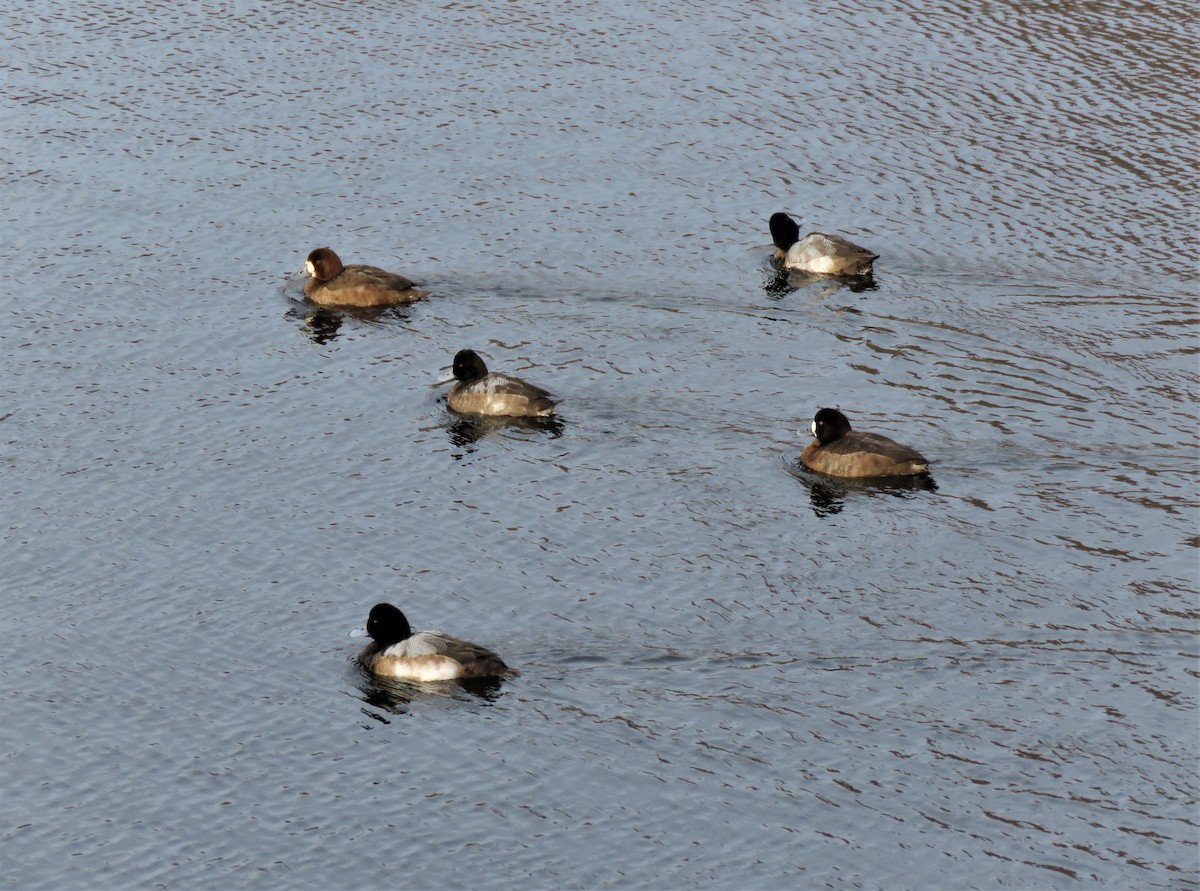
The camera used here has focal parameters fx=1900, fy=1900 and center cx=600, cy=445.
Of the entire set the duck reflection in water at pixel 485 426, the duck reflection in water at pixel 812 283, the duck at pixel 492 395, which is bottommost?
the duck reflection in water at pixel 485 426

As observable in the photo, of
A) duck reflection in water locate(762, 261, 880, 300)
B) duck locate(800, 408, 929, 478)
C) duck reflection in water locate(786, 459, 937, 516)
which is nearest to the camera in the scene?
duck reflection in water locate(786, 459, 937, 516)

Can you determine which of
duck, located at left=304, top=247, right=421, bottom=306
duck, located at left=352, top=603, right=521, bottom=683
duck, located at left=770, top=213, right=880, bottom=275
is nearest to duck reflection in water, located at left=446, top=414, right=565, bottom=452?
duck, located at left=304, top=247, right=421, bottom=306

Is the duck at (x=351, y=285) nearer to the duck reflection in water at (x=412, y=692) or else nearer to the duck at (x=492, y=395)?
the duck at (x=492, y=395)

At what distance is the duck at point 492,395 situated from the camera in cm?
3123

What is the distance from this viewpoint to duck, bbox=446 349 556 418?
31.2 metres

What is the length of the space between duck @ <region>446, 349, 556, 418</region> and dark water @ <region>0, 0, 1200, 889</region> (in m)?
0.41

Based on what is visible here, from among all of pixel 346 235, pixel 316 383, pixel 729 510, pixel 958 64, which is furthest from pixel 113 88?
pixel 729 510

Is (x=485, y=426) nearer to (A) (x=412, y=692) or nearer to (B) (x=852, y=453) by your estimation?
(B) (x=852, y=453)

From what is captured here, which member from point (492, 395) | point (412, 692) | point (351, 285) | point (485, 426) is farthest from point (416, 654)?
point (351, 285)

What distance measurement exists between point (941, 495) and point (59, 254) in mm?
18305

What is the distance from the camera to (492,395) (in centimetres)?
3138

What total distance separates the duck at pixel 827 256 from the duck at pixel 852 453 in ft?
21.8

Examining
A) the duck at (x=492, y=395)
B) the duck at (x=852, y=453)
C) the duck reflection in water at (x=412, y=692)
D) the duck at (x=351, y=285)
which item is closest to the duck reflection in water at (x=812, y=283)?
the duck at (x=492, y=395)

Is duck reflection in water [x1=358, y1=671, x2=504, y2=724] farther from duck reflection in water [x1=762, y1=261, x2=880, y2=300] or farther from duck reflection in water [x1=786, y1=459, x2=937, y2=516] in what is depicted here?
duck reflection in water [x1=762, y1=261, x2=880, y2=300]
